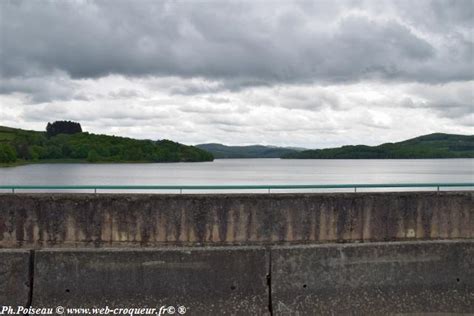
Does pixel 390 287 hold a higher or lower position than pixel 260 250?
lower

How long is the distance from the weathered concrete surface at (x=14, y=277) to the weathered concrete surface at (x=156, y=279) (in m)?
0.09

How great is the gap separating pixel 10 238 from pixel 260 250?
5.91m

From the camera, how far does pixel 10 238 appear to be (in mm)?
9773

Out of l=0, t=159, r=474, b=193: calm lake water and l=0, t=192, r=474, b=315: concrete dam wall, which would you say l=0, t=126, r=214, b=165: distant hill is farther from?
l=0, t=192, r=474, b=315: concrete dam wall

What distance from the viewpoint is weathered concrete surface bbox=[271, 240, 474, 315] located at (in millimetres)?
5410

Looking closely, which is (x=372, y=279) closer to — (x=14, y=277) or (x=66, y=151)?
(x=14, y=277)

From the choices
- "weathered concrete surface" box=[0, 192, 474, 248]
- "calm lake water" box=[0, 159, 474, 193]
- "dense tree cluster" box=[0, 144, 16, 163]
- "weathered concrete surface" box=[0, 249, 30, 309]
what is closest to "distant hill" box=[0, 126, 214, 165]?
"dense tree cluster" box=[0, 144, 16, 163]

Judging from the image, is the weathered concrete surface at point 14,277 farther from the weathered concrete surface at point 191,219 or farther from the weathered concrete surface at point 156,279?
the weathered concrete surface at point 191,219

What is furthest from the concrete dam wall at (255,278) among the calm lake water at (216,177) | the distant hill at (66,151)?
the distant hill at (66,151)

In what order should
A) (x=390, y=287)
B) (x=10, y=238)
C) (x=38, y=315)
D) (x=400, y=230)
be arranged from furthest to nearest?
(x=400, y=230), (x=10, y=238), (x=390, y=287), (x=38, y=315)

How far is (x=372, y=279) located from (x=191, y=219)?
193 inches

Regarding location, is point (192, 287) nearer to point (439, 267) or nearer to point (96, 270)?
point (96, 270)

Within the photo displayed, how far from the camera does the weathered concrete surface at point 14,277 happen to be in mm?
5191

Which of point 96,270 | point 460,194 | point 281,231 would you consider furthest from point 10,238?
point 460,194
